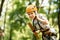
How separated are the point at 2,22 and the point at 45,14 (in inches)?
21.9

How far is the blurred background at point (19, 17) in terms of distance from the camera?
122 inches

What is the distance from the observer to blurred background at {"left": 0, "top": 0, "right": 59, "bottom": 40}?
310 cm

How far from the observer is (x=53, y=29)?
10.0 ft

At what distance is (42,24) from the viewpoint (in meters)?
3.06

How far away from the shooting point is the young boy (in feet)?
10.0

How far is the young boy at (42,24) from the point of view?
306 cm

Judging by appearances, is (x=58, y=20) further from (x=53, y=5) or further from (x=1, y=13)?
(x=1, y=13)

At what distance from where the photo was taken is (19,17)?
10.4ft

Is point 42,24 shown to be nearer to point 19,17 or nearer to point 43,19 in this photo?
point 43,19

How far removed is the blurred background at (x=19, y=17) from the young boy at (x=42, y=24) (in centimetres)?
Result: 5

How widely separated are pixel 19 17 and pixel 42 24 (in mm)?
313

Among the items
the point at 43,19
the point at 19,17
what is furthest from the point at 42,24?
the point at 19,17

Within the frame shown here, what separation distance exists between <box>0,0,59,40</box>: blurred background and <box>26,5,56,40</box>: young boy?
0.05 m

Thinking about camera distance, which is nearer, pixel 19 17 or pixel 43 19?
pixel 43 19
